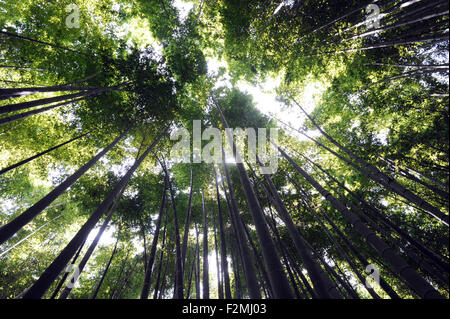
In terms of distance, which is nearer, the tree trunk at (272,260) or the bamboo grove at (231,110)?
the tree trunk at (272,260)

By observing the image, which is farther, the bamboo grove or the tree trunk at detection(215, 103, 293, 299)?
the bamboo grove

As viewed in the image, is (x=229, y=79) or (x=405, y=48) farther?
(x=229, y=79)

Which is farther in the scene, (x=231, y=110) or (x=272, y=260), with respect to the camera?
(x=231, y=110)

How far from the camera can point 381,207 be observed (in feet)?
21.8

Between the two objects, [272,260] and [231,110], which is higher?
[231,110]

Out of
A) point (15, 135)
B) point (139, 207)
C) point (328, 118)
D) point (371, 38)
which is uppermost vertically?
point (371, 38)

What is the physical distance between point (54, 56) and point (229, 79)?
5.56 meters

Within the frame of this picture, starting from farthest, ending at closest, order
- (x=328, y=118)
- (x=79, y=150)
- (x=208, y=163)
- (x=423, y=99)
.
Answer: (x=208, y=163), (x=328, y=118), (x=79, y=150), (x=423, y=99)
